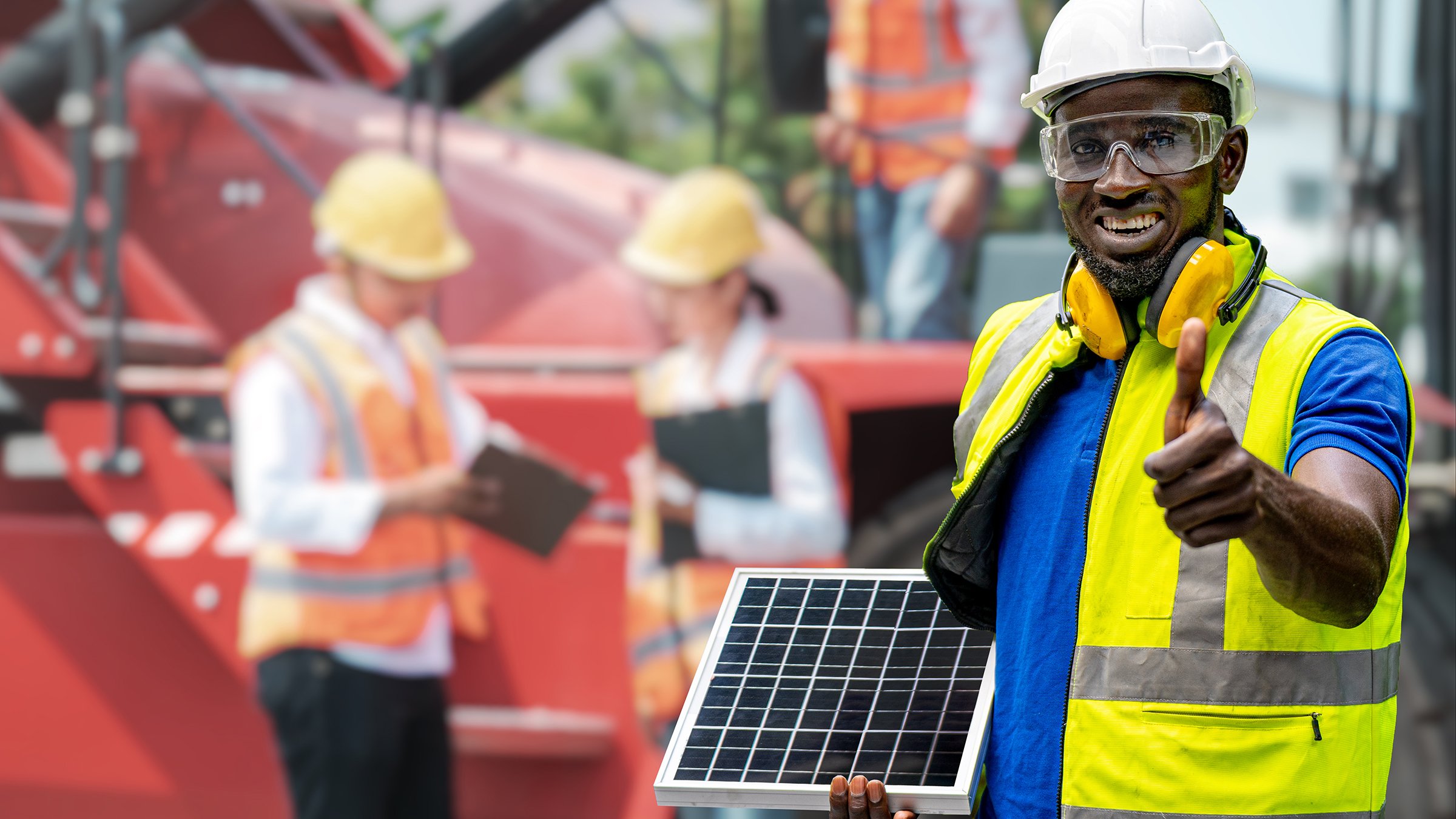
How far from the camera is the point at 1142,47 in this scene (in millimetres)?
1338

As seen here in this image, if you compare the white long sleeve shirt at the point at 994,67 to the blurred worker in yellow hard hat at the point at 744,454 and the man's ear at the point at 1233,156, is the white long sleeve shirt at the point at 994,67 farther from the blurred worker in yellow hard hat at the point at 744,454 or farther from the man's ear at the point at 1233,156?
the man's ear at the point at 1233,156

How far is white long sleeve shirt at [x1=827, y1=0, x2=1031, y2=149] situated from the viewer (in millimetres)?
3645

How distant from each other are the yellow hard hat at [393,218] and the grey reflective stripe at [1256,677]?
2.94 metres

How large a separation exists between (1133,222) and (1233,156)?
0.45 ft

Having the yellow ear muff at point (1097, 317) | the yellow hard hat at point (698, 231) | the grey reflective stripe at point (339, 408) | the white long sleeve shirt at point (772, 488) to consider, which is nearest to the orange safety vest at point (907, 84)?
the yellow hard hat at point (698, 231)

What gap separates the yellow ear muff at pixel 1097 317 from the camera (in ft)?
4.52

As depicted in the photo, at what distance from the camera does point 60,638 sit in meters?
Result: 4.13

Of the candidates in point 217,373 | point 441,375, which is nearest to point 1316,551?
point 441,375

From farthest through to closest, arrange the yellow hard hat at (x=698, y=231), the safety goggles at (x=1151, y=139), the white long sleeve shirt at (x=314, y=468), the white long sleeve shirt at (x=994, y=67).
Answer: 1. the white long sleeve shirt at (x=314, y=468)
2. the yellow hard hat at (x=698, y=231)
3. the white long sleeve shirt at (x=994, y=67)
4. the safety goggles at (x=1151, y=139)

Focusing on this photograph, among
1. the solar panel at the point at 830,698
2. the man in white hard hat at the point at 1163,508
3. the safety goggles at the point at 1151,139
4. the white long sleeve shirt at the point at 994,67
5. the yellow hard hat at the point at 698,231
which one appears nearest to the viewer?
the man in white hard hat at the point at 1163,508

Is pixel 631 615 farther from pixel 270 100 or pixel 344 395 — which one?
pixel 270 100

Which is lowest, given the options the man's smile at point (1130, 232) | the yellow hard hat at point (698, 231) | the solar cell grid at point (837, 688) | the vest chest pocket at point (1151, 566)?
the yellow hard hat at point (698, 231)

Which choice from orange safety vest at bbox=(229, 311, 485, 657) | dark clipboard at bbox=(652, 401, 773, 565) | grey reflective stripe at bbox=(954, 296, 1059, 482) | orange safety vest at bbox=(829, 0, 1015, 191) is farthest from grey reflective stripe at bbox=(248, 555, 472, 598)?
grey reflective stripe at bbox=(954, 296, 1059, 482)

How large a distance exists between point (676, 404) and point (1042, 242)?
994mm
